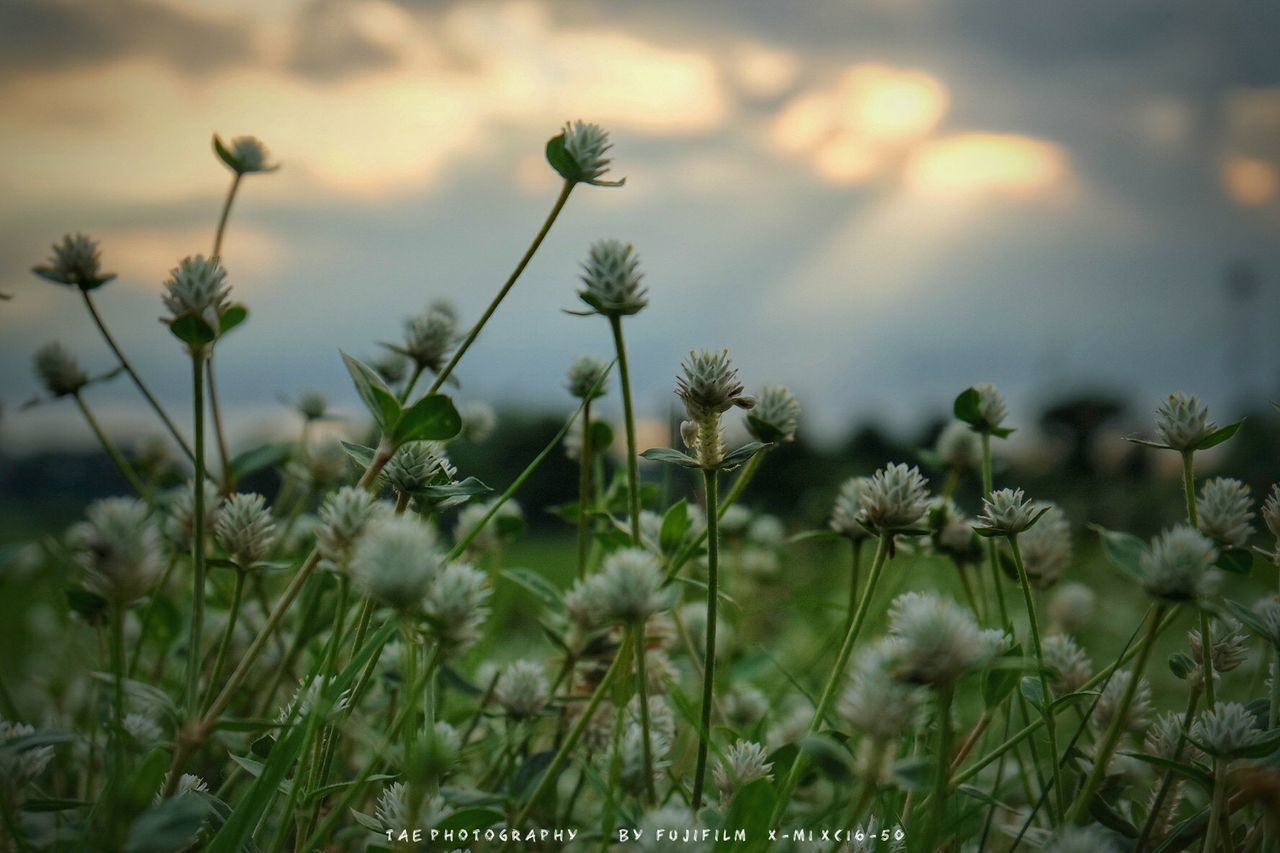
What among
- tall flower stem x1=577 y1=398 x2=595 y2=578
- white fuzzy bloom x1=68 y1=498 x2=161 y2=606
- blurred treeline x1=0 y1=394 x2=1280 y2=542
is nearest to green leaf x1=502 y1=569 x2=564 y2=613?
tall flower stem x1=577 y1=398 x2=595 y2=578

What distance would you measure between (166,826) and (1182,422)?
676 mm

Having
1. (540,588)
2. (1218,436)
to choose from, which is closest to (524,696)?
(540,588)

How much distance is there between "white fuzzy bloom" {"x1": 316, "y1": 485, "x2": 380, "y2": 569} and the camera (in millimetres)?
489

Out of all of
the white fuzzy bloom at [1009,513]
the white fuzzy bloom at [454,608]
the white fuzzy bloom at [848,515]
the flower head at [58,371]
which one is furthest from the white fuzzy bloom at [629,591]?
the flower head at [58,371]

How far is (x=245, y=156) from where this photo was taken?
96cm

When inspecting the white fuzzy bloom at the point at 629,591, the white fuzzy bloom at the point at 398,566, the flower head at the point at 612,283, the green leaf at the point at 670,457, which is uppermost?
the flower head at the point at 612,283

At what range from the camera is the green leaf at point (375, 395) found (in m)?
0.54

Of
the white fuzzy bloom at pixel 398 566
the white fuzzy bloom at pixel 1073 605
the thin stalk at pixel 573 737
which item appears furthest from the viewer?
the white fuzzy bloom at pixel 1073 605

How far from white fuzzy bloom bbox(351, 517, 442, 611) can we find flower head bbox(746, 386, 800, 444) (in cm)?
35

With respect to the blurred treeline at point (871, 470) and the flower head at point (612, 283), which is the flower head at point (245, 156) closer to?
the flower head at point (612, 283)

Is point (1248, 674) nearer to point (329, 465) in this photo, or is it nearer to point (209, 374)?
point (329, 465)

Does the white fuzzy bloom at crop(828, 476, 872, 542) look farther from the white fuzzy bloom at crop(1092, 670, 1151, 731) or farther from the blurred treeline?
the blurred treeline

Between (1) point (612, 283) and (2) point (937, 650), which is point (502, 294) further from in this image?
(2) point (937, 650)

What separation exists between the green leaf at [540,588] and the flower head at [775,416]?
0.24 metres
